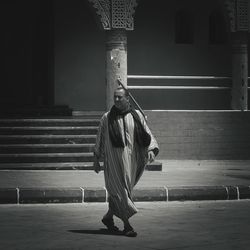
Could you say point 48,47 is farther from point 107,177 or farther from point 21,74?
point 107,177

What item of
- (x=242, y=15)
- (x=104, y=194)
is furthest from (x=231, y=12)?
(x=104, y=194)

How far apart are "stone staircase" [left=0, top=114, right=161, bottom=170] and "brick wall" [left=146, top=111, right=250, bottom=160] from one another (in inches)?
68.0

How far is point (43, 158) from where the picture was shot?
18.0 m

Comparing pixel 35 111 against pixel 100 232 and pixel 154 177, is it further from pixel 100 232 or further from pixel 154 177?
pixel 100 232

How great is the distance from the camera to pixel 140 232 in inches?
413

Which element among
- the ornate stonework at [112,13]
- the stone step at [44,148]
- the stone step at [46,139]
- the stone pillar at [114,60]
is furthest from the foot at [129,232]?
the ornate stonework at [112,13]

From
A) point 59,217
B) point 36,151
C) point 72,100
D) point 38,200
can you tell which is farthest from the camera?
→ point 72,100

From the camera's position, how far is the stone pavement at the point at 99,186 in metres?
13.6

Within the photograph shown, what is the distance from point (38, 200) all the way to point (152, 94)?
10.0 metres

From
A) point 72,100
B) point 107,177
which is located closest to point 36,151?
point 72,100

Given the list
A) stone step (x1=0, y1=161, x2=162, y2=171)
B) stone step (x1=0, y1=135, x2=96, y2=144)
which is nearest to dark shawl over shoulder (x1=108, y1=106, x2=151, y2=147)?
stone step (x1=0, y1=161, x2=162, y2=171)

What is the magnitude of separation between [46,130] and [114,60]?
2317 mm

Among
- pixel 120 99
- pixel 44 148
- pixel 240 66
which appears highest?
pixel 240 66

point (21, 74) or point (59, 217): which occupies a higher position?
point (21, 74)
